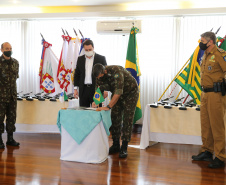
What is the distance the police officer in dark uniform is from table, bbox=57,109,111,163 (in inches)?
46.9

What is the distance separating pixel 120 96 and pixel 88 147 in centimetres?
77

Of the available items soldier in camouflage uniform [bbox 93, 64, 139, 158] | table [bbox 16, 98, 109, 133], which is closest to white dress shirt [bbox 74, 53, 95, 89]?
soldier in camouflage uniform [bbox 93, 64, 139, 158]

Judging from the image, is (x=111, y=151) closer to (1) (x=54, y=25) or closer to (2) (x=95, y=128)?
(2) (x=95, y=128)

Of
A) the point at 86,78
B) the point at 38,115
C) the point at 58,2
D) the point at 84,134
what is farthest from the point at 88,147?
the point at 58,2

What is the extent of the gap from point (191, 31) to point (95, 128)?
3194 mm

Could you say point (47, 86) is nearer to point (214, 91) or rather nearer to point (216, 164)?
point (214, 91)

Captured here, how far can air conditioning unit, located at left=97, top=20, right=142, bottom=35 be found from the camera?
5.46 meters

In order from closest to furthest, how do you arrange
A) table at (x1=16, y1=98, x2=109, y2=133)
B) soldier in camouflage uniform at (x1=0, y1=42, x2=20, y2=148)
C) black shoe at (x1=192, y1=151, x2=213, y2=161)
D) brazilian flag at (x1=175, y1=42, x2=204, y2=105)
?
black shoe at (x1=192, y1=151, x2=213, y2=161), soldier in camouflage uniform at (x1=0, y1=42, x2=20, y2=148), brazilian flag at (x1=175, y1=42, x2=204, y2=105), table at (x1=16, y1=98, x2=109, y2=133)

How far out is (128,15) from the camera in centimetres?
575

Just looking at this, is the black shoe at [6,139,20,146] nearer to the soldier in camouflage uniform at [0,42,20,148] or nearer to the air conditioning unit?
the soldier in camouflage uniform at [0,42,20,148]

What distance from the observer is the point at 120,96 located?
3.81 meters

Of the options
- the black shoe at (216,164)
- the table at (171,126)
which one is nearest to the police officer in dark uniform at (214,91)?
the black shoe at (216,164)

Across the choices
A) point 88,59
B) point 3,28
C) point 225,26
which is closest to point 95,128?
point 88,59

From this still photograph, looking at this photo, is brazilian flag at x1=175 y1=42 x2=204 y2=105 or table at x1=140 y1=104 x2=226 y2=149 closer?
table at x1=140 y1=104 x2=226 y2=149
